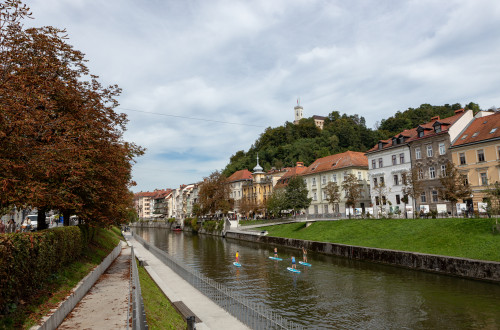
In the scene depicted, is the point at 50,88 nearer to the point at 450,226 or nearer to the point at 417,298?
the point at 417,298

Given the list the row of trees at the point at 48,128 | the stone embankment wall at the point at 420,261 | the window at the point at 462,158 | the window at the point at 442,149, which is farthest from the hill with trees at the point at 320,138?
the row of trees at the point at 48,128

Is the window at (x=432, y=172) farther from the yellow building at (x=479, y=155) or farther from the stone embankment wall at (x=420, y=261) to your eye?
the stone embankment wall at (x=420, y=261)

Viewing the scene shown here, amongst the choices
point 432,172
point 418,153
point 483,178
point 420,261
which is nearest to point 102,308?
point 420,261

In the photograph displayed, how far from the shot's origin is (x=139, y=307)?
25.6 ft

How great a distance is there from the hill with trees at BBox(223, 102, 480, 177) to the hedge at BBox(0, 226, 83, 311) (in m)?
99.6

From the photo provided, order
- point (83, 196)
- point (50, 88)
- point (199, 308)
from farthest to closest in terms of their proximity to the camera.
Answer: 1. point (83, 196)
2. point (199, 308)
3. point (50, 88)

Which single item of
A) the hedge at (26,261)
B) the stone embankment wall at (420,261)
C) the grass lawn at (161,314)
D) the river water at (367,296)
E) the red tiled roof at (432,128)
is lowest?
the river water at (367,296)

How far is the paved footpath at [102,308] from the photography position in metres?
11.7

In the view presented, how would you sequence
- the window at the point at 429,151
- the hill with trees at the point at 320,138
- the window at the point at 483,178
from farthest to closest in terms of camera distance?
1. the hill with trees at the point at 320,138
2. the window at the point at 429,151
3. the window at the point at 483,178

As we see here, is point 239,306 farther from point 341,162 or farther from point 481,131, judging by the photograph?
point 341,162

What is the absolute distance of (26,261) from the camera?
11320 mm

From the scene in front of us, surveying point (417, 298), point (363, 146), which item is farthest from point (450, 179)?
point (363, 146)

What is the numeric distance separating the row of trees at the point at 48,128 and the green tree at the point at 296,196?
138 ft

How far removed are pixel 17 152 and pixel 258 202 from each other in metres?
84.4
